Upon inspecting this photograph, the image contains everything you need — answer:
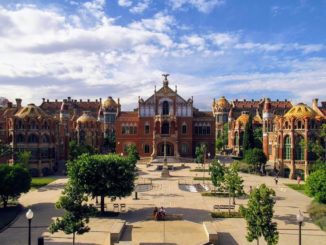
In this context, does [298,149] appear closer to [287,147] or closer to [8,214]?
[287,147]

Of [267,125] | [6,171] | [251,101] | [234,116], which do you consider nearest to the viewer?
[6,171]

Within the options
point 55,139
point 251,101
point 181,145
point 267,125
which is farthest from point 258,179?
point 251,101

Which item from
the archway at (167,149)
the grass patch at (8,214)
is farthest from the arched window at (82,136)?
the grass patch at (8,214)

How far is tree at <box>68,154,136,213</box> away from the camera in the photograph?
119 ft

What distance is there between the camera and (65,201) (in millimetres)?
27828

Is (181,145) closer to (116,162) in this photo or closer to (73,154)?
(73,154)

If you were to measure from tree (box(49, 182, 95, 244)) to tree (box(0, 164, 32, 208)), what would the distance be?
1240cm

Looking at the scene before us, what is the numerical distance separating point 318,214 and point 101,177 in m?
20.9

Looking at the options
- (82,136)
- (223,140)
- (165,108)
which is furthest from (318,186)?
(223,140)

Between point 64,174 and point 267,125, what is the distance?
1721 inches

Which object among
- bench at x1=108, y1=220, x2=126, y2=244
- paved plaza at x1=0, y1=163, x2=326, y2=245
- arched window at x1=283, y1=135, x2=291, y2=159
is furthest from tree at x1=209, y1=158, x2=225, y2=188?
arched window at x1=283, y1=135, x2=291, y2=159

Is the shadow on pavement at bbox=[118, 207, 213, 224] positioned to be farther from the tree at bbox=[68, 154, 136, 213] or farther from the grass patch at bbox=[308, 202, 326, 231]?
the grass patch at bbox=[308, 202, 326, 231]

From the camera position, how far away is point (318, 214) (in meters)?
35.5

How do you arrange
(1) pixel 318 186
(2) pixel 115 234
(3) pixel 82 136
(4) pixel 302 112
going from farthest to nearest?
(3) pixel 82 136 < (4) pixel 302 112 < (1) pixel 318 186 < (2) pixel 115 234
